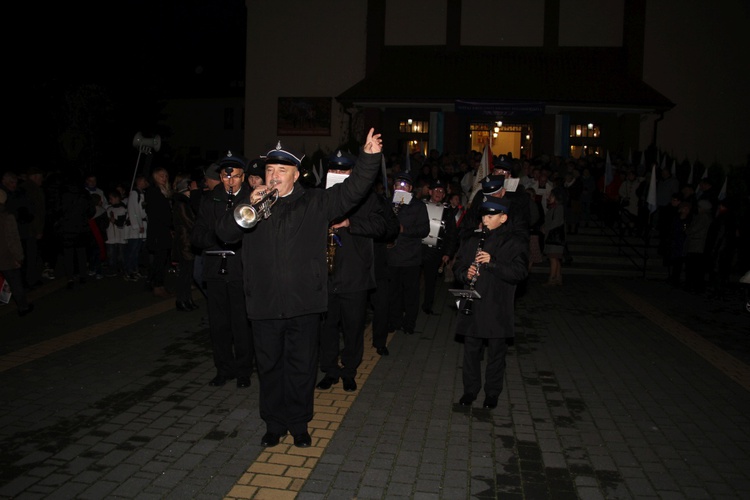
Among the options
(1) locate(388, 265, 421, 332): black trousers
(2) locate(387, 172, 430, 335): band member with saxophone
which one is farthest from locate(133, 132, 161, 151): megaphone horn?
(1) locate(388, 265, 421, 332): black trousers

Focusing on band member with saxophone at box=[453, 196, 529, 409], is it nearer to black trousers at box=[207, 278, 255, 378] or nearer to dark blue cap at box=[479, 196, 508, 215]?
dark blue cap at box=[479, 196, 508, 215]

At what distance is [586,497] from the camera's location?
4.70 m

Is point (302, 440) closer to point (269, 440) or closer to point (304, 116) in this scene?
point (269, 440)

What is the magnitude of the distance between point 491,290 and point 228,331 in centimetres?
262

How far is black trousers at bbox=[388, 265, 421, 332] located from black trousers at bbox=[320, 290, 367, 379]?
2381 mm

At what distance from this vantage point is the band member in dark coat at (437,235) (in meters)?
10.3

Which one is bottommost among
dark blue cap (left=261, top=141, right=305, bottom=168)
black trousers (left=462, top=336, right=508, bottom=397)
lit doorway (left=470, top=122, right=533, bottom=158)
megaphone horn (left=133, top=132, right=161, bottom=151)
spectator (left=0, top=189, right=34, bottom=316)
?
black trousers (left=462, top=336, right=508, bottom=397)

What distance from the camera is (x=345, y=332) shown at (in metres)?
6.85

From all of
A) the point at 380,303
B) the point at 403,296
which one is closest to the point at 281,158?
the point at 380,303

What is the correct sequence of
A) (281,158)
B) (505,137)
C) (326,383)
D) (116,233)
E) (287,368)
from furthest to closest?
1. (505,137)
2. (116,233)
3. (326,383)
4. (287,368)
5. (281,158)

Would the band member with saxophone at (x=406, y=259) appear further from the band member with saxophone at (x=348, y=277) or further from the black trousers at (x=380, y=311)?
the band member with saxophone at (x=348, y=277)

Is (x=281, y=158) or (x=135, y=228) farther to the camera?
(x=135, y=228)

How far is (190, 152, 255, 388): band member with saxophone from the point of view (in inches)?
261

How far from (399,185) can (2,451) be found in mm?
5701
